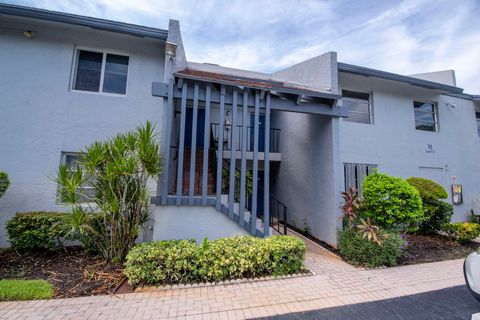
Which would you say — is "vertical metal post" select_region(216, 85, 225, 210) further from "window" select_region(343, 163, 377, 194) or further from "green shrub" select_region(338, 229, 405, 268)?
"window" select_region(343, 163, 377, 194)

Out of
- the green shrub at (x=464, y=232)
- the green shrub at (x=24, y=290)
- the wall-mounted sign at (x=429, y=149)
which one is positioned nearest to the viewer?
the green shrub at (x=24, y=290)

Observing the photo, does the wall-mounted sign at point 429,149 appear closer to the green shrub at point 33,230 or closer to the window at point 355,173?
the window at point 355,173

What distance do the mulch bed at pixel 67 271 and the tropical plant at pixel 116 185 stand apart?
1.46ft

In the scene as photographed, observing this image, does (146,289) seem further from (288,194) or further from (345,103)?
(345,103)

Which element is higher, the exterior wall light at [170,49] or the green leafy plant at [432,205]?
the exterior wall light at [170,49]

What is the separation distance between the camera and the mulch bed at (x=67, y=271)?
163 inches

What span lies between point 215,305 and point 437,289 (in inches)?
180

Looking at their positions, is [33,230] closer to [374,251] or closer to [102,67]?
[102,67]

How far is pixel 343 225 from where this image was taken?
21.6ft

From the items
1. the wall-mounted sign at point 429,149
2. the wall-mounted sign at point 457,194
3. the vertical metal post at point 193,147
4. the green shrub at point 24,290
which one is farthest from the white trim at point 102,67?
the wall-mounted sign at point 457,194

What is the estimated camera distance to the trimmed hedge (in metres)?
4.22

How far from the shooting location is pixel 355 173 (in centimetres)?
828

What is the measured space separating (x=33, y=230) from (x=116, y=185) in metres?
2.64

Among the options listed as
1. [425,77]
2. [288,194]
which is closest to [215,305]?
[288,194]
